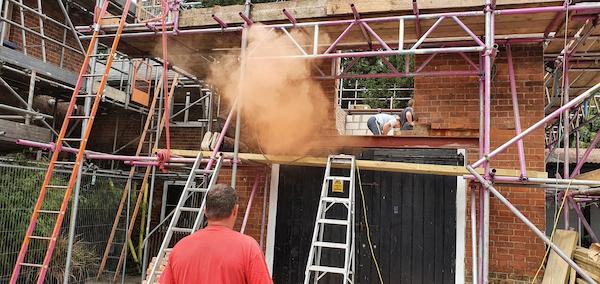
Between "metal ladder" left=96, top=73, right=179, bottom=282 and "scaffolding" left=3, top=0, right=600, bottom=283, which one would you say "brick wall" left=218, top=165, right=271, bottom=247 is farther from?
"metal ladder" left=96, top=73, right=179, bottom=282

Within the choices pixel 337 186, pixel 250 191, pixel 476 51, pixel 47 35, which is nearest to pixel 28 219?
pixel 250 191

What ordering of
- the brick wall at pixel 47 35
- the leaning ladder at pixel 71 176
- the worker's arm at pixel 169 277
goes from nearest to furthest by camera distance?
the worker's arm at pixel 169 277 < the leaning ladder at pixel 71 176 < the brick wall at pixel 47 35

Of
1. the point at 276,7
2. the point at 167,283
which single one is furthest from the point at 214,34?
the point at 167,283

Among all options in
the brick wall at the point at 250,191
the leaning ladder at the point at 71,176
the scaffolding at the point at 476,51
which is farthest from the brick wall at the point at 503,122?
the leaning ladder at the point at 71,176

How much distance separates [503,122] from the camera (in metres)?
6.41

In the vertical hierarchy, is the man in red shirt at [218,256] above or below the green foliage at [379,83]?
below

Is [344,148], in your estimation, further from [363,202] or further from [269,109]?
[269,109]

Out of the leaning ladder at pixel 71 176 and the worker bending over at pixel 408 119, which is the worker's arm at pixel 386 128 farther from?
the leaning ladder at pixel 71 176

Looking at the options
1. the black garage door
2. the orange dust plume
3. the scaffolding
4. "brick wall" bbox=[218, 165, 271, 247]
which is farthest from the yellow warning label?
the scaffolding

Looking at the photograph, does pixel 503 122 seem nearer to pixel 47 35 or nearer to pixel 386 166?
pixel 386 166

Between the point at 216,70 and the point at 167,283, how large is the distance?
5.28m

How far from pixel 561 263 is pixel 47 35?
37.4 ft

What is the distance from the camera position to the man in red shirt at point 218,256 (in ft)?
8.55

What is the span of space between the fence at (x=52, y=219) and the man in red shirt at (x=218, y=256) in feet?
20.3
